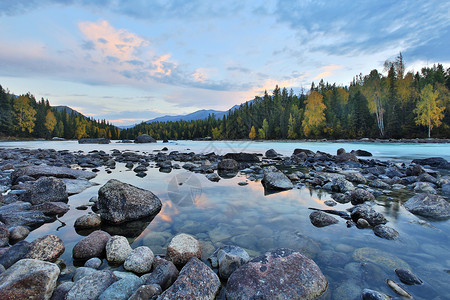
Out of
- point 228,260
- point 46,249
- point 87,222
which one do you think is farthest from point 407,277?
point 87,222

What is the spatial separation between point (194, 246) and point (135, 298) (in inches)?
46.1

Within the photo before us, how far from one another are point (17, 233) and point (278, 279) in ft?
14.6

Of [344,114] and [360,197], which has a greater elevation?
[344,114]

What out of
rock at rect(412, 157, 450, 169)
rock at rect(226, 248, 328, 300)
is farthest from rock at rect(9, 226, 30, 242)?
rock at rect(412, 157, 450, 169)

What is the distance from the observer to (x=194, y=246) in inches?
127

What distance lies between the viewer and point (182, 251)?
10.1 feet

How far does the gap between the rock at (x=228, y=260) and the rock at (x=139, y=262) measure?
2.88ft

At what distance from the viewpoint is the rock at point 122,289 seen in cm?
223

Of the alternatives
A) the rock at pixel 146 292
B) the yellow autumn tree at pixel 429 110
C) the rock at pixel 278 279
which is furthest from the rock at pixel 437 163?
the yellow autumn tree at pixel 429 110

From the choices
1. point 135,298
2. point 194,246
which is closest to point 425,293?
point 194,246

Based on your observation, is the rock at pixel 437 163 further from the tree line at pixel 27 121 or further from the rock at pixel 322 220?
the tree line at pixel 27 121

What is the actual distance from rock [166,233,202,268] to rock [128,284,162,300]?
736mm

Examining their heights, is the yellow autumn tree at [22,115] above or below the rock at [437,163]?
above

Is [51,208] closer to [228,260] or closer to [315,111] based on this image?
[228,260]
